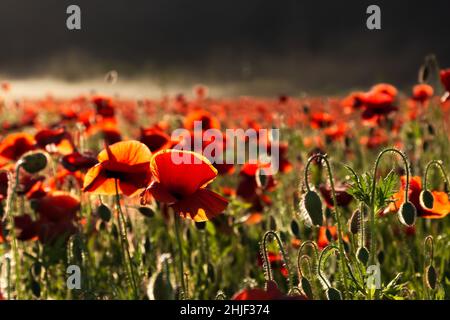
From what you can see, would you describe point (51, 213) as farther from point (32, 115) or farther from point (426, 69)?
point (32, 115)

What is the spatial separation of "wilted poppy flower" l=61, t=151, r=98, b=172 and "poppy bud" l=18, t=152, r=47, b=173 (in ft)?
0.59

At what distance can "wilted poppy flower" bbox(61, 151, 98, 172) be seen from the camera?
2551mm

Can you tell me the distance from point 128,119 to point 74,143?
499cm

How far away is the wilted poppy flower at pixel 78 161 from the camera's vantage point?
255cm

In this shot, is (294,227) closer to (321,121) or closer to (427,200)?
(427,200)

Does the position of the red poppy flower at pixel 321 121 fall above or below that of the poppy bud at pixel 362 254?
above

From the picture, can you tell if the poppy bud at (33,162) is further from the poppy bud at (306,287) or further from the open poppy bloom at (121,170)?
the poppy bud at (306,287)

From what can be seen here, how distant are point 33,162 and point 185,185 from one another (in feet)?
2.45

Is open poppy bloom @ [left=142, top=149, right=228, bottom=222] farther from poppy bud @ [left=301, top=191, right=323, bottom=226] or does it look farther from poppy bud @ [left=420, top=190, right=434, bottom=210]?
poppy bud @ [left=420, top=190, right=434, bottom=210]

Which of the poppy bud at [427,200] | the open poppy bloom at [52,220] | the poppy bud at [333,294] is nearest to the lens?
the poppy bud at [333,294]

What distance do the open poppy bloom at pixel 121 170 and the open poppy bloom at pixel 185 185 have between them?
18 cm

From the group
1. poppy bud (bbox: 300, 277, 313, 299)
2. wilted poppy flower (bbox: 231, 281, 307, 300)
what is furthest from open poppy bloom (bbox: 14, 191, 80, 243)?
wilted poppy flower (bbox: 231, 281, 307, 300)

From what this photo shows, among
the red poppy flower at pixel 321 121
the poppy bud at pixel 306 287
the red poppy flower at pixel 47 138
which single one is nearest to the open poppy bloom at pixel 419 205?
the poppy bud at pixel 306 287
